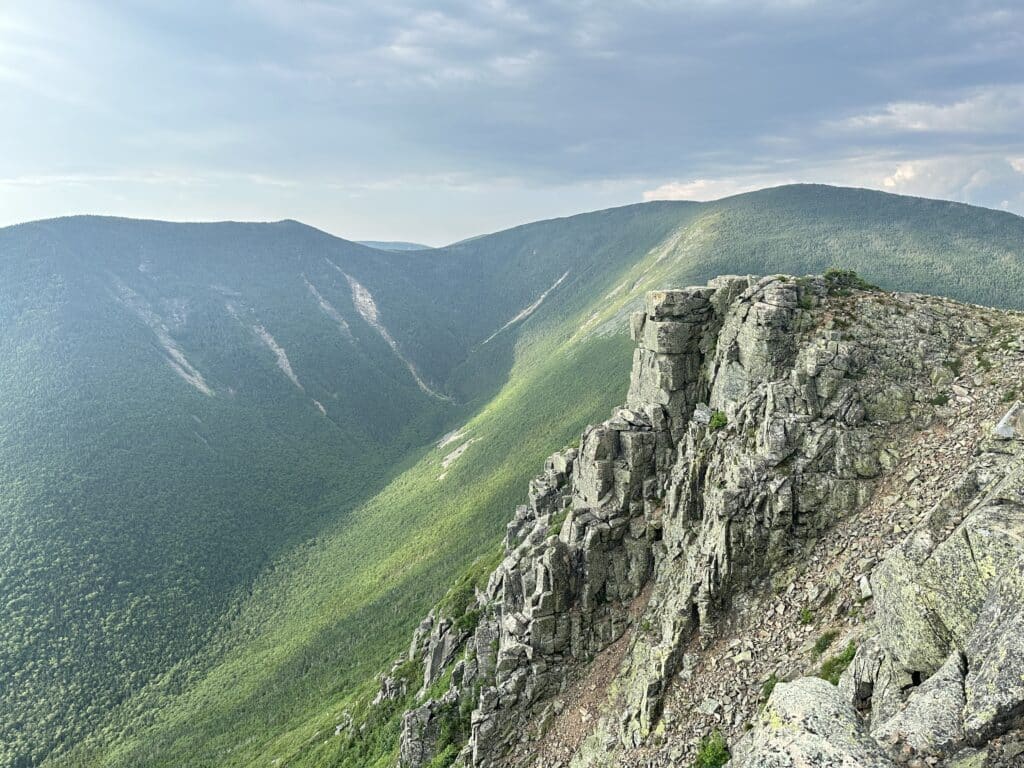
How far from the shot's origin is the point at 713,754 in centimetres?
2227

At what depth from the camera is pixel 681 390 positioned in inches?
1523

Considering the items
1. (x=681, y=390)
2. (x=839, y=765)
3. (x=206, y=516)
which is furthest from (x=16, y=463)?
(x=839, y=765)

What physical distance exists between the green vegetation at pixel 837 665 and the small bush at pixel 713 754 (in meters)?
5.60

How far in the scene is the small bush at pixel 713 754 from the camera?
22141mm

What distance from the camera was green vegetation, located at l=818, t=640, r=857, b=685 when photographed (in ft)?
65.4

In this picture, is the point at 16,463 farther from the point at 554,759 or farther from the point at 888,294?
the point at 888,294

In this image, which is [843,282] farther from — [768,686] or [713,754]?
[713,754]

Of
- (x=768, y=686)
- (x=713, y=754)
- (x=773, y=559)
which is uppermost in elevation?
(x=773, y=559)

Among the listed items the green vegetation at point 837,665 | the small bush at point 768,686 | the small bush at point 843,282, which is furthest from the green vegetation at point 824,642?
the small bush at point 843,282

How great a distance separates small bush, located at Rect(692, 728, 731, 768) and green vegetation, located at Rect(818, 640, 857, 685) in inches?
221

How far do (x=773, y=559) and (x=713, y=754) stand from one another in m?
10.0

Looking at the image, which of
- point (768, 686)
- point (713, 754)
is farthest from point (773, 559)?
point (713, 754)

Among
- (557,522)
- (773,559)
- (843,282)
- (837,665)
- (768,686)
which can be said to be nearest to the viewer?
(837,665)

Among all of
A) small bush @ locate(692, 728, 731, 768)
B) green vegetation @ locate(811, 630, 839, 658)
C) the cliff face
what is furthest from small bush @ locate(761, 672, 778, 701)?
small bush @ locate(692, 728, 731, 768)
